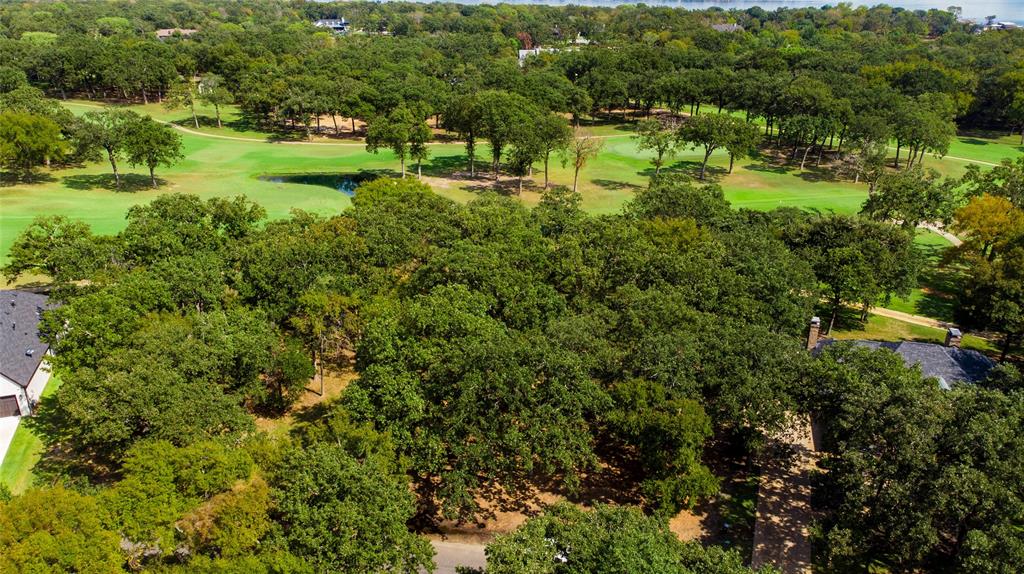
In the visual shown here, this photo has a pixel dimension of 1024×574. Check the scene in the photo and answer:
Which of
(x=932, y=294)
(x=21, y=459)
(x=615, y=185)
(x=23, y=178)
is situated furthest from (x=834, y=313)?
(x=23, y=178)

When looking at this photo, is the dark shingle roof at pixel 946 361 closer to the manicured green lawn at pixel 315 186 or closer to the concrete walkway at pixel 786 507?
the concrete walkway at pixel 786 507

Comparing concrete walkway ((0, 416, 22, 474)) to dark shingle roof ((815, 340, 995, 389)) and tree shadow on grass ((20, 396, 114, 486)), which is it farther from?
dark shingle roof ((815, 340, 995, 389))

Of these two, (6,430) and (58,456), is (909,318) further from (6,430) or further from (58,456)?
(6,430)

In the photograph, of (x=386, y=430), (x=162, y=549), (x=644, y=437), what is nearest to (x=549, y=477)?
(x=644, y=437)

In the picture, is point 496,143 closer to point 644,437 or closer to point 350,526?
point 644,437

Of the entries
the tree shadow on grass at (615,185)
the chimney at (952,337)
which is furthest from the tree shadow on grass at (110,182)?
the chimney at (952,337)

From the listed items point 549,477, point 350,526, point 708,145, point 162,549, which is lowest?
point 549,477
